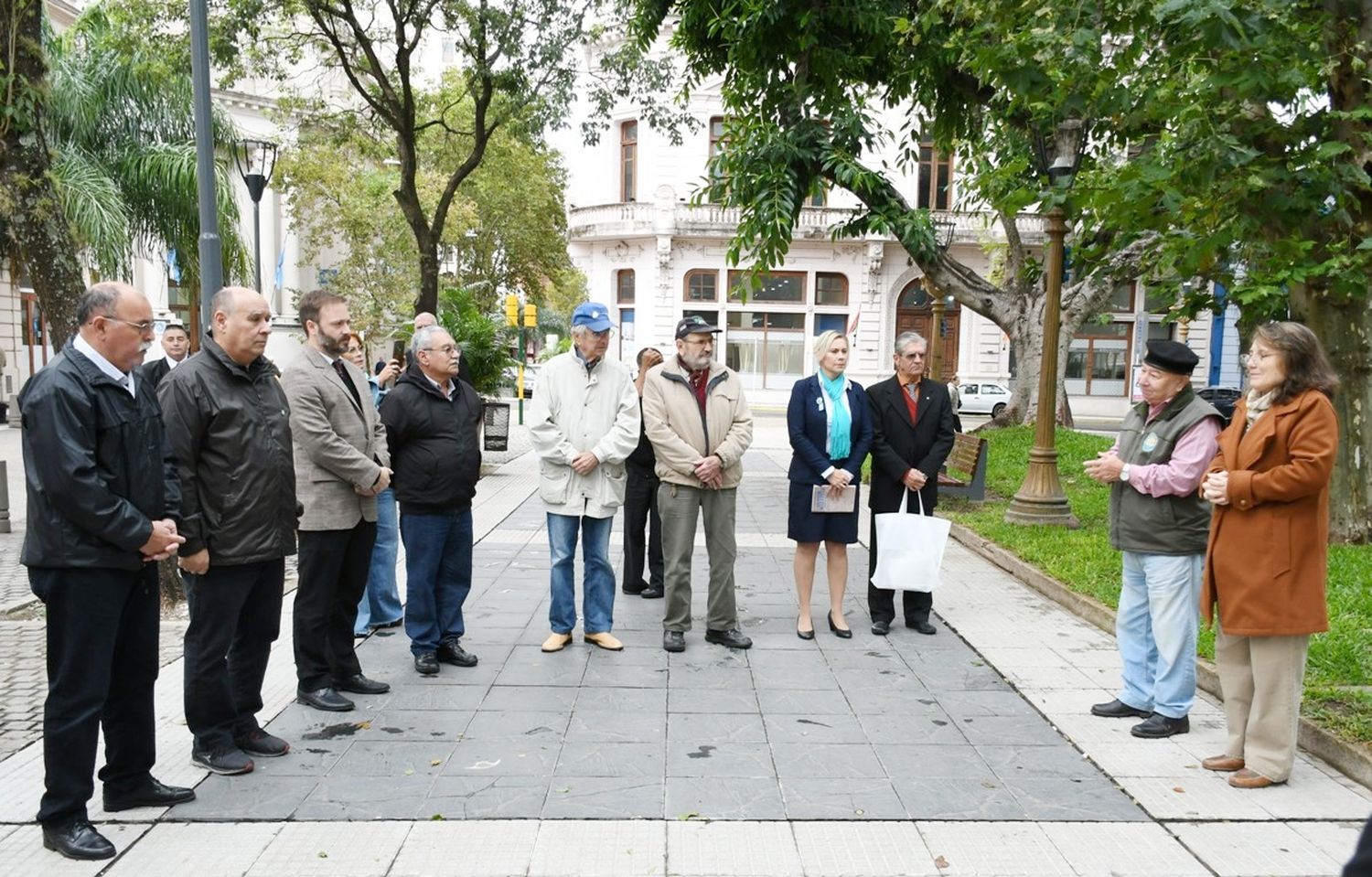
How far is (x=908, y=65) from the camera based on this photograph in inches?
517

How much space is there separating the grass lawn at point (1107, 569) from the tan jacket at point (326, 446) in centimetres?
494

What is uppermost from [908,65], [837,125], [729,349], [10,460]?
[908,65]

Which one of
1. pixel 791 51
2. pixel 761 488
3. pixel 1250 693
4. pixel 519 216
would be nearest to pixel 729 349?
pixel 519 216

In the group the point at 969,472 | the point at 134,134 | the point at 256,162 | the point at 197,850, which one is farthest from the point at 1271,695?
the point at 134,134

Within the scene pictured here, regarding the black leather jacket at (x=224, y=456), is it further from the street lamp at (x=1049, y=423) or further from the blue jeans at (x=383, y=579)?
the street lamp at (x=1049, y=423)

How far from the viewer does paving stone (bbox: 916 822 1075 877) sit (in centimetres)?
374

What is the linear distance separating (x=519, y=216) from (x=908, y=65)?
29778 mm

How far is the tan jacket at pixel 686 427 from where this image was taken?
21.1 feet

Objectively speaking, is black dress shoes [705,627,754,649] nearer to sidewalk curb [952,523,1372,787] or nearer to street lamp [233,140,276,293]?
sidewalk curb [952,523,1372,787]

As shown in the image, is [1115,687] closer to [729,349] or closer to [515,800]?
Result: [515,800]

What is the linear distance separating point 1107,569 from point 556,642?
194 inches

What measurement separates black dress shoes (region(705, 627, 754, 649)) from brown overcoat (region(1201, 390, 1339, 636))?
2.90 meters

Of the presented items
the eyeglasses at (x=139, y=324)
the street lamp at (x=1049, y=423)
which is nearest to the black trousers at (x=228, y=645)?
the eyeglasses at (x=139, y=324)

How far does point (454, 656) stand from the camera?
618cm
